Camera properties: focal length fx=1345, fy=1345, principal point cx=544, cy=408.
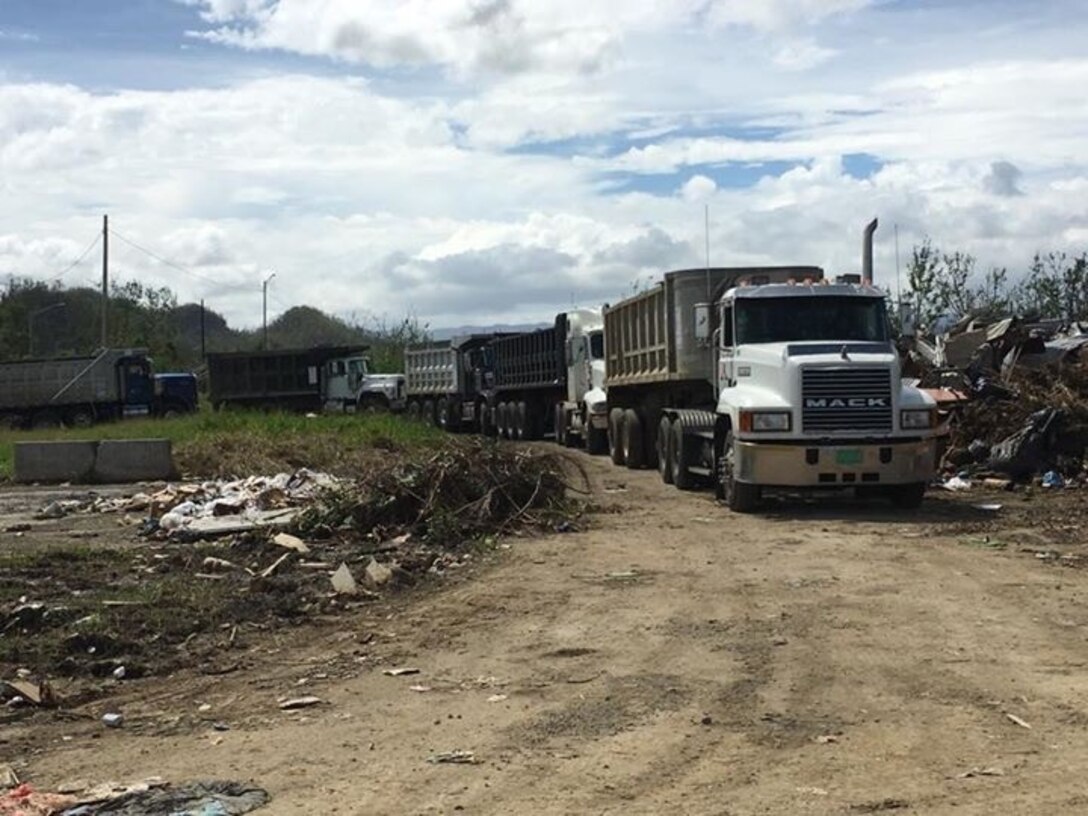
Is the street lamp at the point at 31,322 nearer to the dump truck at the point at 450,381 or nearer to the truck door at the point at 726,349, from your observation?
the dump truck at the point at 450,381

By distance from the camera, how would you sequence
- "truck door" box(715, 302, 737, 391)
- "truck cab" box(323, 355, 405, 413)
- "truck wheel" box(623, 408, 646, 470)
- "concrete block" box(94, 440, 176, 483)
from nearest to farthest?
"truck door" box(715, 302, 737, 391) → "concrete block" box(94, 440, 176, 483) → "truck wheel" box(623, 408, 646, 470) → "truck cab" box(323, 355, 405, 413)

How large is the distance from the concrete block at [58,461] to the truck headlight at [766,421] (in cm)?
1338

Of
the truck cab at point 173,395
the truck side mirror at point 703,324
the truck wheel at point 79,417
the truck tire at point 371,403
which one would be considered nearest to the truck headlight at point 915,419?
the truck side mirror at point 703,324

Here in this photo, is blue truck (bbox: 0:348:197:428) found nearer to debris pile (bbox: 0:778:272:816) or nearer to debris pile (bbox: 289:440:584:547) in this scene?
debris pile (bbox: 289:440:584:547)

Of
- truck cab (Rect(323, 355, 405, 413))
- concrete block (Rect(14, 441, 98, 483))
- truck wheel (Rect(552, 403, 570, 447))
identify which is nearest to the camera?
concrete block (Rect(14, 441, 98, 483))

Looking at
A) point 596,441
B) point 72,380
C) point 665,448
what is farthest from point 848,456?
point 72,380

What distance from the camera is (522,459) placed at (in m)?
16.6

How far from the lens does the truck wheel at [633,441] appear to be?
979 inches

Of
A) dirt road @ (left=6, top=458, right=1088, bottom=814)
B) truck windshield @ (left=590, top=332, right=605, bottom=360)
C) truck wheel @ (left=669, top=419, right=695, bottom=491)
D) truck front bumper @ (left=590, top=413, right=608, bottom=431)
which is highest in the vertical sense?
truck windshield @ (left=590, top=332, right=605, bottom=360)

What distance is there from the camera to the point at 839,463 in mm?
15984

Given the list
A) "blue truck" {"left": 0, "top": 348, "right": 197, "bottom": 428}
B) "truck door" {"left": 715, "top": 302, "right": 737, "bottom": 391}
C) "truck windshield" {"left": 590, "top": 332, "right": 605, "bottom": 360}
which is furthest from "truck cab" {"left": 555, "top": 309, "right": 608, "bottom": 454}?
"blue truck" {"left": 0, "top": 348, "right": 197, "bottom": 428}

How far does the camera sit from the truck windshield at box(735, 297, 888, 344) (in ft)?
56.4

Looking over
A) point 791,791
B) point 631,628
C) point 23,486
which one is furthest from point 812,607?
point 23,486

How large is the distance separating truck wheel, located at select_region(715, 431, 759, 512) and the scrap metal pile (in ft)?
15.0
